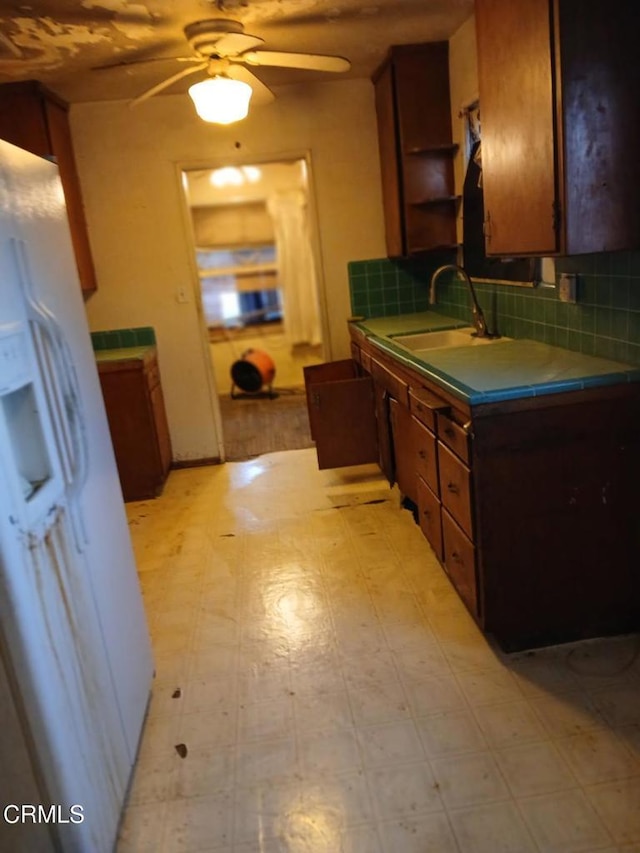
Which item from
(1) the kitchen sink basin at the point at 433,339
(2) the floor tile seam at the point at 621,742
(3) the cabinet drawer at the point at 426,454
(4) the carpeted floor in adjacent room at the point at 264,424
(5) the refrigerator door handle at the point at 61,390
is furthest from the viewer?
(4) the carpeted floor in adjacent room at the point at 264,424

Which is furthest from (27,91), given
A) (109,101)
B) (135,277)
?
(135,277)

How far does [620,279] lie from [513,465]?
69 centimetres

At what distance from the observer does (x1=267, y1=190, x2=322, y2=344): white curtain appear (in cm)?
736

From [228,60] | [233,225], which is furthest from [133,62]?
[233,225]

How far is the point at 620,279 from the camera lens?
1.93 metres

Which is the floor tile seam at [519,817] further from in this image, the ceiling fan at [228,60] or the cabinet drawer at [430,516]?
the ceiling fan at [228,60]

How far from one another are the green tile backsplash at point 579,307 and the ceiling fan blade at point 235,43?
150cm

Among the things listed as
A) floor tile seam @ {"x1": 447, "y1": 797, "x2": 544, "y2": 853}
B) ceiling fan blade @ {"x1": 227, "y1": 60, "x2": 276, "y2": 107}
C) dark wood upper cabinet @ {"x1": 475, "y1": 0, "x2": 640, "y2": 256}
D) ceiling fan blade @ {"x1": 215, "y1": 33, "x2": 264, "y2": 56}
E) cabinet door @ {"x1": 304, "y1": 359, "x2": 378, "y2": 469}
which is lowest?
floor tile seam @ {"x1": 447, "y1": 797, "x2": 544, "y2": 853}

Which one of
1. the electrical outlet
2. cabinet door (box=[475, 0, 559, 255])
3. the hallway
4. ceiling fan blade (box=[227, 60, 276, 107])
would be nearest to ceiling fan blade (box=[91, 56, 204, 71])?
ceiling fan blade (box=[227, 60, 276, 107])

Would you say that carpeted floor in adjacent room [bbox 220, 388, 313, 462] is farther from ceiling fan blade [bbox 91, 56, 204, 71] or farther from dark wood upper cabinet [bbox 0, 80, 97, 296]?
ceiling fan blade [bbox 91, 56, 204, 71]

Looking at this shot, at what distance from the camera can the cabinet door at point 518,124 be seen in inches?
68.3

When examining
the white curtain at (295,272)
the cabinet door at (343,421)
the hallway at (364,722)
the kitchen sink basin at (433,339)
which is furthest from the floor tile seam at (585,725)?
the white curtain at (295,272)

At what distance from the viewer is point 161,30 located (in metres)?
2.70

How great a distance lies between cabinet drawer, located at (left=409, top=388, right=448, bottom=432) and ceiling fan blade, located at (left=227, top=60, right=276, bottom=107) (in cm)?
166
